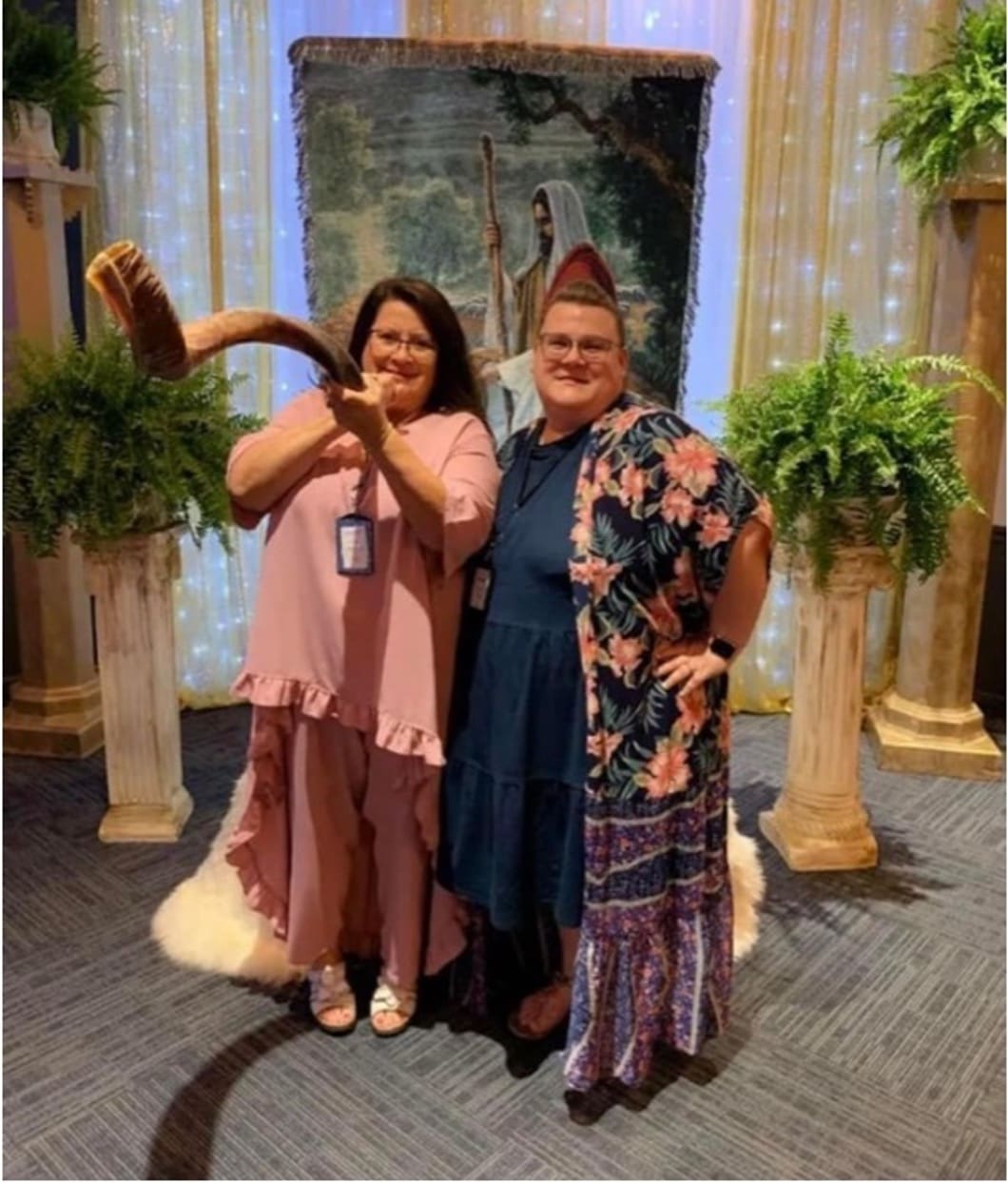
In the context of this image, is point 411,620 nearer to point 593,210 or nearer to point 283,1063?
point 283,1063

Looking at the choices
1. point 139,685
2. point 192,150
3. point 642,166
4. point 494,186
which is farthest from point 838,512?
point 192,150

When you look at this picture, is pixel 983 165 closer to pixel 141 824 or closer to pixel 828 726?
pixel 828 726

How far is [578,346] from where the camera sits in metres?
1.88

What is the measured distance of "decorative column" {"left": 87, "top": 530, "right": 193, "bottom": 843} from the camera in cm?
299

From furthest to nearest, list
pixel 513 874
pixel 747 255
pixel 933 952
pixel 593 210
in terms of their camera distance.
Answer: pixel 747 255 → pixel 593 210 → pixel 933 952 → pixel 513 874

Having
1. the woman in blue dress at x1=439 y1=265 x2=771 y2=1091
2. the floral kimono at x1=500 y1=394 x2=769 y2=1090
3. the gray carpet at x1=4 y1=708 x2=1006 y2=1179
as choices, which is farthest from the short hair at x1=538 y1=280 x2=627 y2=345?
the gray carpet at x1=4 y1=708 x2=1006 y2=1179

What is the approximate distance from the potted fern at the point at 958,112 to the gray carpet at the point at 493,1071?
7.10 ft

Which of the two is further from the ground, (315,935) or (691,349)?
(691,349)

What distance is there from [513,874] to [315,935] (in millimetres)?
528

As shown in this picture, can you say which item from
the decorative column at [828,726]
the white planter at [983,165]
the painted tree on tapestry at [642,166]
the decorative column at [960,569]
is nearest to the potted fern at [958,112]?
the white planter at [983,165]

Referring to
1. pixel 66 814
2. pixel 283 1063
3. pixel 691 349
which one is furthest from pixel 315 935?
pixel 691 349

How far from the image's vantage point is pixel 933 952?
2.62 meters

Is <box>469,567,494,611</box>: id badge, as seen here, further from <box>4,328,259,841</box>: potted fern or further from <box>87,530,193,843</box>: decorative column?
<box>87,530,193,843</box>: decorative column

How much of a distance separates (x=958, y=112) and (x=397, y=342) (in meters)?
2.09
